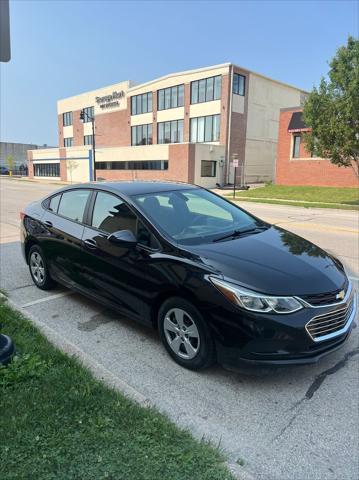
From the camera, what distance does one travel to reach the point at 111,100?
53.0m

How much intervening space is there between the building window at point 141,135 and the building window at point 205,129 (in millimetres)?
7345

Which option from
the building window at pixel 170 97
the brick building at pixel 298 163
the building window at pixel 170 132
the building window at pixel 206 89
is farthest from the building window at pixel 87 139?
the brick building at pixel 298 163

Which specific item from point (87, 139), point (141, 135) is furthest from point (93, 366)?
point (87, 139)

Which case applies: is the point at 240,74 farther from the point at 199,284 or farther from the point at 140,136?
the point at 199,284

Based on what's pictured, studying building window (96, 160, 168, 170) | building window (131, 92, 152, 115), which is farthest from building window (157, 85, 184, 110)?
building window (96, 160, 168, 170)

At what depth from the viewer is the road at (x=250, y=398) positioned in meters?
2.42

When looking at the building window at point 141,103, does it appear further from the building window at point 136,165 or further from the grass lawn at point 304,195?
the grass lawn at point 304,195

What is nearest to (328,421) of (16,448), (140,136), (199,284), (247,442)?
(247,442)

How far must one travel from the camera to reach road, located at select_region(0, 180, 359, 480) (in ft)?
7.95

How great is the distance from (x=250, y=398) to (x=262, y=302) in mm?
799

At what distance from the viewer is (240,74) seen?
130 feet

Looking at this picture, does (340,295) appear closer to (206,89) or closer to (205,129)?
(205,129)

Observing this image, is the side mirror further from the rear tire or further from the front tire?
the rear tire

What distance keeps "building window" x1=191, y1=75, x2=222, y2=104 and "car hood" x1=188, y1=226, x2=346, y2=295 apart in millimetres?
38876
